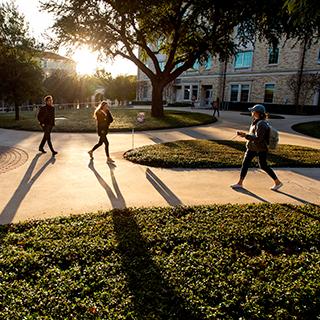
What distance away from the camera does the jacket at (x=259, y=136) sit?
6.51m

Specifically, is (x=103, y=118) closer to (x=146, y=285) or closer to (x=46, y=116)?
(x=46, y=116)

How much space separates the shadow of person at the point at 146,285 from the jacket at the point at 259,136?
11.3 ft

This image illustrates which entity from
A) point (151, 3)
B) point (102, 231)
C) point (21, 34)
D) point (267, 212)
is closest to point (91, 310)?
point (102, 231)

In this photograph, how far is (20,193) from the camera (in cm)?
630

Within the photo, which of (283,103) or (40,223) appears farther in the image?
(283,103)

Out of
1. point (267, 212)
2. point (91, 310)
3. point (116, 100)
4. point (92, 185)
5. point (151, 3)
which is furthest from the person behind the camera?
point (116, 100)

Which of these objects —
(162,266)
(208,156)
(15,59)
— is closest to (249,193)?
(208,156)

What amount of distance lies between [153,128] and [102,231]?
14.1 meters

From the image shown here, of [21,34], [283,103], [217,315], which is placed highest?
[21,34]

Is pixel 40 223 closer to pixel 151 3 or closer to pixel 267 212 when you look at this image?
pixel 267 212

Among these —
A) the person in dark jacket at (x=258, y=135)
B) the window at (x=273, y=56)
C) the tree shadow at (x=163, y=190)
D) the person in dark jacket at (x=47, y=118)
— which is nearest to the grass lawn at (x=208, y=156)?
the tree shadow at (x=163, y=190)

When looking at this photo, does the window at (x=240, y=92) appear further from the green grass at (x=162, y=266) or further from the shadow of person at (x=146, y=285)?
the shadow of person at (x=146, y=285)

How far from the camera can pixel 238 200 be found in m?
6.33

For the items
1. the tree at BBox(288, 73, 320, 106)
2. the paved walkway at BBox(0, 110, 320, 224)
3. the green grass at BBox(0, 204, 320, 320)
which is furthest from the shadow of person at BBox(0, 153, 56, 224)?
the tree at BBox(288, 73, 320, 106)
